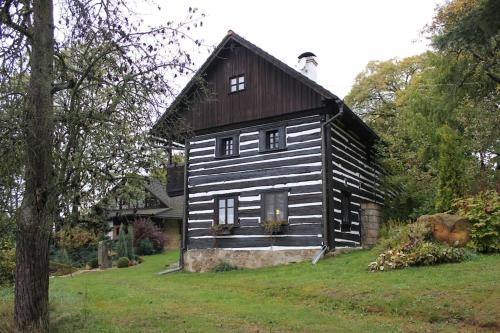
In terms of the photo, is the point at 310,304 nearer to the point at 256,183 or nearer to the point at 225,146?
the point at 256,183

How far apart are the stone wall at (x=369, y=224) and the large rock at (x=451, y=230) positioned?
263 inches

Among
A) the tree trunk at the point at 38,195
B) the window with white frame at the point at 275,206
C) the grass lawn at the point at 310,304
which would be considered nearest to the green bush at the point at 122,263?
the window with white frame at the point at 275,206

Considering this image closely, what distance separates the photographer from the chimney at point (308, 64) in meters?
20.0

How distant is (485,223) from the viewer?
1303cm

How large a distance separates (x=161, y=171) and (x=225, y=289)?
548 centimetres

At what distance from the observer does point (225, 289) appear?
13.0 metres

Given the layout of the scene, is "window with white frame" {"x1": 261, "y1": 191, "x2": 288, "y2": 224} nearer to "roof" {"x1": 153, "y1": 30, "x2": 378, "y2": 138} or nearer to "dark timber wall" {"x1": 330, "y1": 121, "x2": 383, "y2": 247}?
"dark timber wall" {"x1": 330, "y1": 121, "x2": 383, "y2": 247}

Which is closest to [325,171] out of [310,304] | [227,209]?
[227,209]

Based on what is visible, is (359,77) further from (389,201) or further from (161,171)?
(161,171)

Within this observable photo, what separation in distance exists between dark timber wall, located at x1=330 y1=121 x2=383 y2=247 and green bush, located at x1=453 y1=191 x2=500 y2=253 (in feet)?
16.3

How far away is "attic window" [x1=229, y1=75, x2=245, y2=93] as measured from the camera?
19.5 meters

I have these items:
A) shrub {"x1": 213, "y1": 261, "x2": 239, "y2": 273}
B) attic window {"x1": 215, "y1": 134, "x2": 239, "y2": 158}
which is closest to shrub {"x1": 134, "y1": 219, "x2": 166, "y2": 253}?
attic window {"x1": 215, "y1": 134, "x2": 239, "y2": 158}

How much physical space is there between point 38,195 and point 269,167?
11.4 m

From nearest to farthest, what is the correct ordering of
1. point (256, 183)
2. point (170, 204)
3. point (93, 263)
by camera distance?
point (256, 183) → point (93, 263) → point (170, 204)
